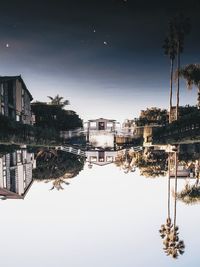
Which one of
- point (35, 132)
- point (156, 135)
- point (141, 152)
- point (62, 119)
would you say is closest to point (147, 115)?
point (62, 119)

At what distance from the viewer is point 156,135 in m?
39.2

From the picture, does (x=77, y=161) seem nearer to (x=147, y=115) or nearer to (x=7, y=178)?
(x=7, y=178)

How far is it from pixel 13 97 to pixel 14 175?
22.4 metres

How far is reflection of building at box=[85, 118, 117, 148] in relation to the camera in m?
41.3

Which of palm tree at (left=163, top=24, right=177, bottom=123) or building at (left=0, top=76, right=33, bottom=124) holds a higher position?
palm tree at (left=163, top=24, right=177, bottom=123)

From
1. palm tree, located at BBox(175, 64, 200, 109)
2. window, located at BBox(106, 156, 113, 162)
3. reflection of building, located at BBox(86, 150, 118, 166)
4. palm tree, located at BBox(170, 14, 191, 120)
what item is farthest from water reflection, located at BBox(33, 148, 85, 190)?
palm tree, located at BBox(175, 64, 200, 109)

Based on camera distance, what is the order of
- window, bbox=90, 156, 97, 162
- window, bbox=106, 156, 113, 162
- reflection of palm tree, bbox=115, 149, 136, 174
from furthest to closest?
window, bbox=106, 156, 113, 162
window, bbox=90, 156, 97, 162
reflection of palm tree, bbox=115, 149, 136, 174

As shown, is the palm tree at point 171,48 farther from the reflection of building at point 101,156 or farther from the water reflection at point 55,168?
the water reflection at point 55,168

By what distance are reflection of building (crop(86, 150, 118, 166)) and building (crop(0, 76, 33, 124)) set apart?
13.0 metres

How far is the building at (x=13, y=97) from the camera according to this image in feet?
127

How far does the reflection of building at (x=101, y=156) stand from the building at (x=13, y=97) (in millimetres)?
13034

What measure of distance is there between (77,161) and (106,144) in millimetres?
11239

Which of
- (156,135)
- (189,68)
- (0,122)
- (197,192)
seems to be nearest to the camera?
(197,192)

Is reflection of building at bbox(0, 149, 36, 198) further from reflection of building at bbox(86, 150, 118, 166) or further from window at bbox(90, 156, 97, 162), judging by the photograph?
window at bbox(90, 156, 97, 162)
